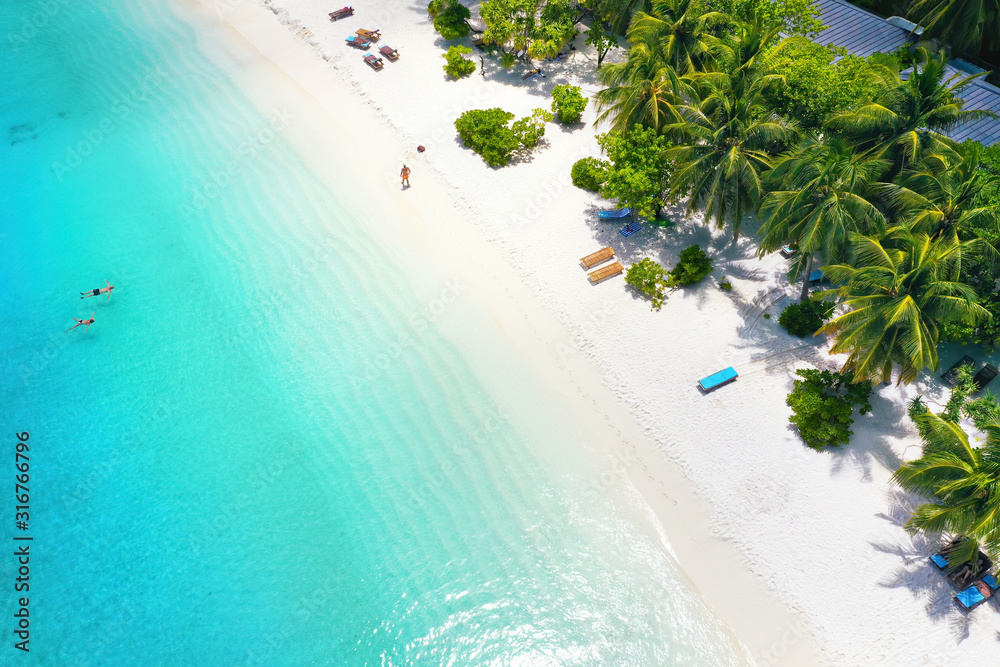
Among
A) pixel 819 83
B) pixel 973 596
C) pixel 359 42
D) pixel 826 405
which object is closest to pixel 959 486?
pixel 973 596

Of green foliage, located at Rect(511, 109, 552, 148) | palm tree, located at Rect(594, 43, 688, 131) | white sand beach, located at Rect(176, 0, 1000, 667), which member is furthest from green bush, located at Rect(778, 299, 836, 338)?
green foliage, located at Rect(511, 109, 552, 148)

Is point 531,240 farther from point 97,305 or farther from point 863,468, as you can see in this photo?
point 97,305

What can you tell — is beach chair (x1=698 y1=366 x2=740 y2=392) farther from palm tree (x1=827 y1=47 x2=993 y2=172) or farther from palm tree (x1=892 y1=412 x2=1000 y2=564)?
palm tree (x1=827 y1=47 x2=993 y2=172)

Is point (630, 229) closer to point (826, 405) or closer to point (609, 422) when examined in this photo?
point (609, 422)

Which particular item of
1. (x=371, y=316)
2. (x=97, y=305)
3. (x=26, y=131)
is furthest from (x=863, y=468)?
(x=26, y=131)

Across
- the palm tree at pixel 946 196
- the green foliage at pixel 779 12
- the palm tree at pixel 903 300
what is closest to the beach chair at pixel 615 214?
the palm tree at pixel 903 300

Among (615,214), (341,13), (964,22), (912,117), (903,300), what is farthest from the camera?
(341,13)

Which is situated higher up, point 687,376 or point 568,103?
point 568,103
